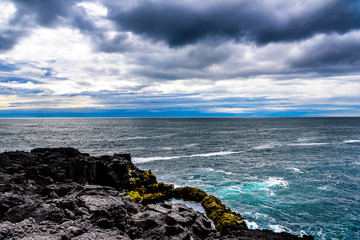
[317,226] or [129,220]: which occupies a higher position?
[129,220]

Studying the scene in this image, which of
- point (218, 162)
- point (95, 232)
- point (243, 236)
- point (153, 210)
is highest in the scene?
point (95, 232)

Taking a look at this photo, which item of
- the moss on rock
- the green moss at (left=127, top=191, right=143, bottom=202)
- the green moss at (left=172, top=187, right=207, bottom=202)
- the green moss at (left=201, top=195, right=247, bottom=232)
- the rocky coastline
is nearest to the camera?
the rocky coastline

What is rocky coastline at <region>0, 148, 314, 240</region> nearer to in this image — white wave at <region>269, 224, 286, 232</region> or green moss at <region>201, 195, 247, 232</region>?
green moss at <region>201, 195, 247, 232</region>

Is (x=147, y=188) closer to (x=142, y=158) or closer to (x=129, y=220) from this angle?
(x=129, y=220)

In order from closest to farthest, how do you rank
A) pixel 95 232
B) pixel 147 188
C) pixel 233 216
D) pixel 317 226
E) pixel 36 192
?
pixel 95 232
pixel 36 192
pixel 233 216
pixel 317 226
pixel 147 188

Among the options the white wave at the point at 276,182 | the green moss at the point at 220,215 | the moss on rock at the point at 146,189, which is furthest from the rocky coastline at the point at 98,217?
the white wave at the point at 276,182

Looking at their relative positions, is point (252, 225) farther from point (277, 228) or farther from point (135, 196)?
point (135, 196)

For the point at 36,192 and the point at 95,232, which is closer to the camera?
the point at 95,232

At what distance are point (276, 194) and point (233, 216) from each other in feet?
40.7

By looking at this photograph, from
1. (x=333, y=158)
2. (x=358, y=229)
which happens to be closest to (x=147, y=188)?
(x=358, y=229)

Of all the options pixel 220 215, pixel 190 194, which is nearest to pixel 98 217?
pixel 220 215

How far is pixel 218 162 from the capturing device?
49906mm

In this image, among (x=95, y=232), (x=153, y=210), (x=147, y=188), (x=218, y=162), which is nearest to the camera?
(x=95, y=232)

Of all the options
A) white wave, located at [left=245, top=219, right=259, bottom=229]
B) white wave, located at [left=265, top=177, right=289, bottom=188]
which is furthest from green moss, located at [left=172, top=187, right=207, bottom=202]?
white wave, located at [left=265, top=177, right=289, bottom=188]
